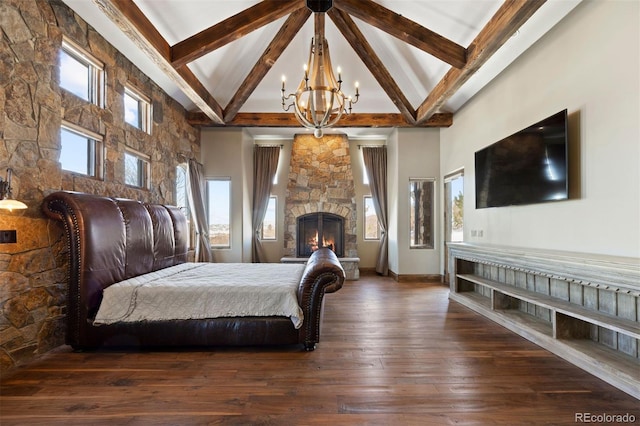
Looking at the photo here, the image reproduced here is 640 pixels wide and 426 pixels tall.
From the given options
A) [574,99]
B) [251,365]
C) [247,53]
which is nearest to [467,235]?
[574,99]

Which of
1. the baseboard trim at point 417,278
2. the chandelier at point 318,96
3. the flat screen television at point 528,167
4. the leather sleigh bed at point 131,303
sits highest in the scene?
the chandelier at point 318,96

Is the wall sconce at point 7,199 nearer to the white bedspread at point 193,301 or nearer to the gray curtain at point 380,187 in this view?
the white bedspread at point 193,301

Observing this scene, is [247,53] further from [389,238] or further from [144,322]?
[389,238]

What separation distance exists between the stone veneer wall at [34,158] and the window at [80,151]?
0.09m

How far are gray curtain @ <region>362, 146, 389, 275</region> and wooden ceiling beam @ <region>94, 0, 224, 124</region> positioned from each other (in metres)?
3.82

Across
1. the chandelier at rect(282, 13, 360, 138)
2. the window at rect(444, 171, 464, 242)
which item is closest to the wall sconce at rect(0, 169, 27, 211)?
the chandelier at rect(282, 13, 360, 138)

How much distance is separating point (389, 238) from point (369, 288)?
170cm

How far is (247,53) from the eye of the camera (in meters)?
4.77

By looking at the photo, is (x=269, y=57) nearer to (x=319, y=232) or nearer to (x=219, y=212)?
(x=219, y=212)

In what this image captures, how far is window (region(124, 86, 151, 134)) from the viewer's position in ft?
13.4

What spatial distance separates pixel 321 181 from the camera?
6.98 meters

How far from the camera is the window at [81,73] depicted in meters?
3.05

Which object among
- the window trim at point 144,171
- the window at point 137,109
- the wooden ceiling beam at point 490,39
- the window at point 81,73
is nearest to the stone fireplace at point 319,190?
the wooden ceiling beam at point 490,39

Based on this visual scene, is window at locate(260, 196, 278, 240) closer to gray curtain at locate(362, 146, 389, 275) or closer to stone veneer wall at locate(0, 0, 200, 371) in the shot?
gray curtain at locate(362, 146, 389, 275)
